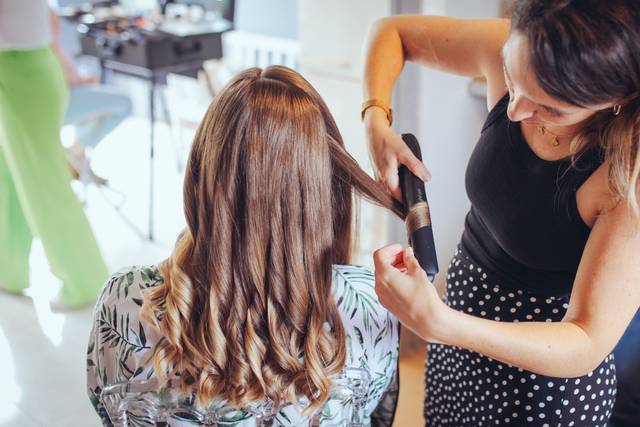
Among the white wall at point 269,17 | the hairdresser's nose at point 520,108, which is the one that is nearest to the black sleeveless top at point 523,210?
the hairdresser's nose at point 520,108

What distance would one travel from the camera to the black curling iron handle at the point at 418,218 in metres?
0.95

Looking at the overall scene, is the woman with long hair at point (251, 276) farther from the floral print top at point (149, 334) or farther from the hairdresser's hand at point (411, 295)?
the hairdresser's hand at point (411, 295)

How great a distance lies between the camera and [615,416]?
1.73 metres

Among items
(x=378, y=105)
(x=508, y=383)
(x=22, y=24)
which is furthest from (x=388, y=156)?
(x=22, y=24)

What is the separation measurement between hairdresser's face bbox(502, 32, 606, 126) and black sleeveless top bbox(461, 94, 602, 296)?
0.09 meters

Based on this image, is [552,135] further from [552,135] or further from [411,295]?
[411,295]

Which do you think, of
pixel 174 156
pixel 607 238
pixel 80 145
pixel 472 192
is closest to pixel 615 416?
pixel 472 192

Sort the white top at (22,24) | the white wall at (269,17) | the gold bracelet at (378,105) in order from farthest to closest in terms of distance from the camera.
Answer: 1. the white wall at (269,17)
2. the white top at (22,24)
3. the gold bracelet at (378,105)

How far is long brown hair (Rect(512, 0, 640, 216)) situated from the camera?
780 mm

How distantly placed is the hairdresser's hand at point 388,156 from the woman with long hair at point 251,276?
3.9 inches

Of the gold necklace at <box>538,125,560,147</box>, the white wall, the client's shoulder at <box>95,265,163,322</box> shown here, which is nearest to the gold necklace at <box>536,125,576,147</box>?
the gold necklace at <box>538,125,560,147</box>

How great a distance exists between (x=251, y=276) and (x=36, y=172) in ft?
5.57

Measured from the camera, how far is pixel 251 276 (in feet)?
3.17

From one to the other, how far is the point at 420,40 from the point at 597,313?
58 cm
